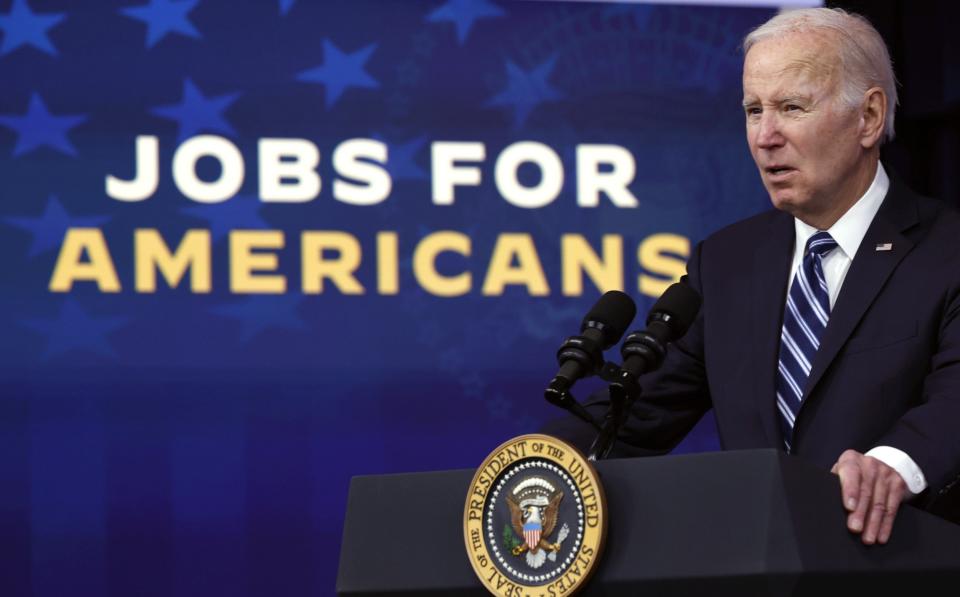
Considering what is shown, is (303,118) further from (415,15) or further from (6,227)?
(6,227)

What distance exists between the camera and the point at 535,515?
1.51 metres

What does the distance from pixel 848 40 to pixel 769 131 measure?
0.63ft

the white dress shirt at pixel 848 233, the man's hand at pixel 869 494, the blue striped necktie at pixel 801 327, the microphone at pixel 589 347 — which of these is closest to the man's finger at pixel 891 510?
the man's hand at pixel 869 494

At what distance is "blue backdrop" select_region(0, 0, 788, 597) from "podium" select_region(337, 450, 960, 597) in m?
2.43

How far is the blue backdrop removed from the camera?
387cm

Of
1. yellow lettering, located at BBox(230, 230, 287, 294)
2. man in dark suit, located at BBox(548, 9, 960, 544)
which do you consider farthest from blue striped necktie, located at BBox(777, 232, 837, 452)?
yellow lettering, located at BBox(230, 230, 287, 294)

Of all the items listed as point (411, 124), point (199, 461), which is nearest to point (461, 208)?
point (411, 124)

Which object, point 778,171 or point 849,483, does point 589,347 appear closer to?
point 849,483

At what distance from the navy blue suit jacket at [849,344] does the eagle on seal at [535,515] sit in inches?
14.0

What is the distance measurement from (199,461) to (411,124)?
3.80 ft

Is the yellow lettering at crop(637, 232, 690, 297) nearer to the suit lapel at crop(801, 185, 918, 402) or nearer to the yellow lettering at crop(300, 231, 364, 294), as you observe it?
the yellow lettering at crop(300, 231, 364, 294)

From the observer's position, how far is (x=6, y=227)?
3885 mm

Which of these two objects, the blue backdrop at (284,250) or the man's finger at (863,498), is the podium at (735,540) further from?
the blue backdrop at (284,250)

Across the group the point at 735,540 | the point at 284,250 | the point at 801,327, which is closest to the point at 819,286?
the point at 801,327
